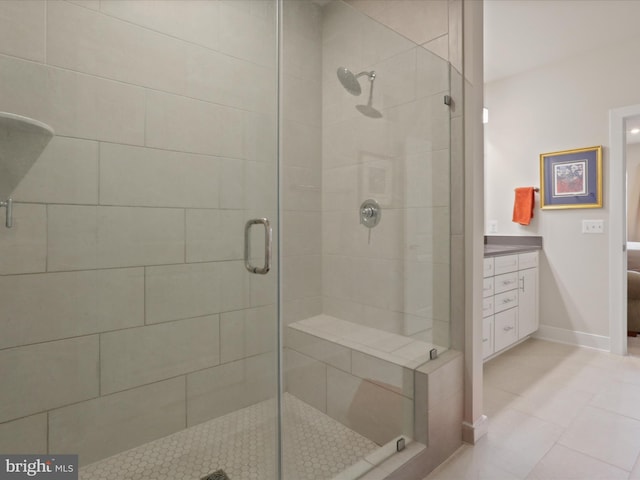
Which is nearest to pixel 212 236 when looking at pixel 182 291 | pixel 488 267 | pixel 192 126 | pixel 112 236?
pixel 182 291

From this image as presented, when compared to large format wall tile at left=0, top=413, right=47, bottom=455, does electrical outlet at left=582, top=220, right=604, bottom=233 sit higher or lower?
higher

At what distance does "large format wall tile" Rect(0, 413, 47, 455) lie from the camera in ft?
4.11

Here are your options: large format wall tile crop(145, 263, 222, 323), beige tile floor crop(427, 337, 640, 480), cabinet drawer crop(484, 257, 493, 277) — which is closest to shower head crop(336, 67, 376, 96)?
large format wall tile crop(145, 263, 222, 323)

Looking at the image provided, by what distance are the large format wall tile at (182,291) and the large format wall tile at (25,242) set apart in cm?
39

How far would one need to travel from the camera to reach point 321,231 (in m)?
1.49

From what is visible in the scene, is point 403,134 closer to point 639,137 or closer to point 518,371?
point 518,371

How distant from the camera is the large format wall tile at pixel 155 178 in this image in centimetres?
145

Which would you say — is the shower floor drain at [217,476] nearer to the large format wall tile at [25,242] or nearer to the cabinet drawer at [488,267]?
the large format wall tile at [25,242]

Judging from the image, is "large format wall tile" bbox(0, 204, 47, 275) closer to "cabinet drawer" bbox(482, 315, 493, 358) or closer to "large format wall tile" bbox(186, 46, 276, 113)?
"large format wall tile" bbox(186, 46, 276, 113)

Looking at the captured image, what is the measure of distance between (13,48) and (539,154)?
13.0ft

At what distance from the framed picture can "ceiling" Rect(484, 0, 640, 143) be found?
89cm

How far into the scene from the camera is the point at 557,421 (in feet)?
6.40

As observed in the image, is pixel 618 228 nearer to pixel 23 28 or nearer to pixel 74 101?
pixel 74 101

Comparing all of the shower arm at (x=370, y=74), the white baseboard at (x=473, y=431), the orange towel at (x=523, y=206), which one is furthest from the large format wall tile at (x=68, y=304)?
the orange towel at (x=523, y=206)
